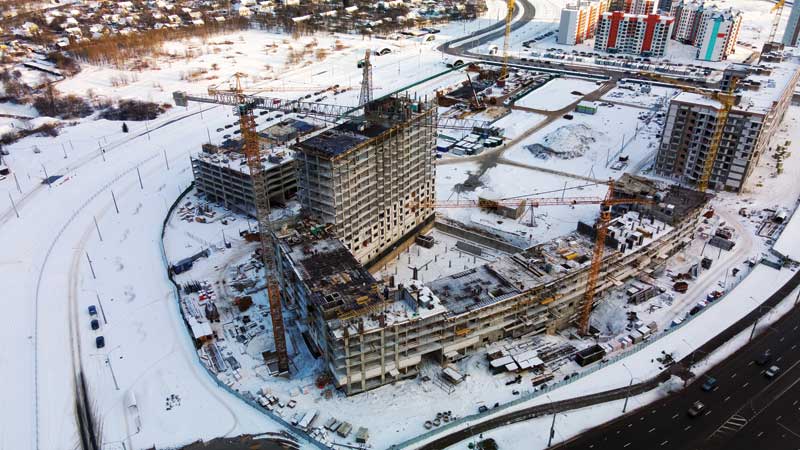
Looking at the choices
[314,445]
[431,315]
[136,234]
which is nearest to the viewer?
[314,445]

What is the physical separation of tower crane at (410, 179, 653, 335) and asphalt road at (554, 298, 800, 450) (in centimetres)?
1344

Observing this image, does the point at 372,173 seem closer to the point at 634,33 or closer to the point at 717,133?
the point at 717,133

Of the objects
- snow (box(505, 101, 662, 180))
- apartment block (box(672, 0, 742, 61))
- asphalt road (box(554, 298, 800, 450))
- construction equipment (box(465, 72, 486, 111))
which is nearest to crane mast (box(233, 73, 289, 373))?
asphalt road (box(554, 298, 800, 450))

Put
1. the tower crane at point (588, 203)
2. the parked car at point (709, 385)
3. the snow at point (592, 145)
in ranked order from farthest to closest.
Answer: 1. the snow at point (592, 145)
2. the tower crane at point (588, 203)
3. the parked car at point (709, 385)

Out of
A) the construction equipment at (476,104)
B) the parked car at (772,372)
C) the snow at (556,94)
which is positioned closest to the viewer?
the parked car at (772,372)

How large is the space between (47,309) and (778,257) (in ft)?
317

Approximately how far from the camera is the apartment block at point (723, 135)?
9156 cm

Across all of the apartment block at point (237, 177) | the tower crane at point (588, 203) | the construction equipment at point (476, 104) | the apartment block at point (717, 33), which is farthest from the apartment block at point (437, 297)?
the apartment block at point (717, 33)

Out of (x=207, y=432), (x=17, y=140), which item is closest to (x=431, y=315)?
(x=207, y=432)

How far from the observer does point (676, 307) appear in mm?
69375

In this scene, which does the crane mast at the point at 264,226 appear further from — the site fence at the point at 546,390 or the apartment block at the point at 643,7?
the apartment block at the point at 643,7

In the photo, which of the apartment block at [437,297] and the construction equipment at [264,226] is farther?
the construction equipment at [264,226]

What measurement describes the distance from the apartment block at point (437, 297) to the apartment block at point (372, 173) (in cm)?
433

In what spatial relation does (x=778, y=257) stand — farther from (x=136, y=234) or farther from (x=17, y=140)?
(x=17, y=140)
